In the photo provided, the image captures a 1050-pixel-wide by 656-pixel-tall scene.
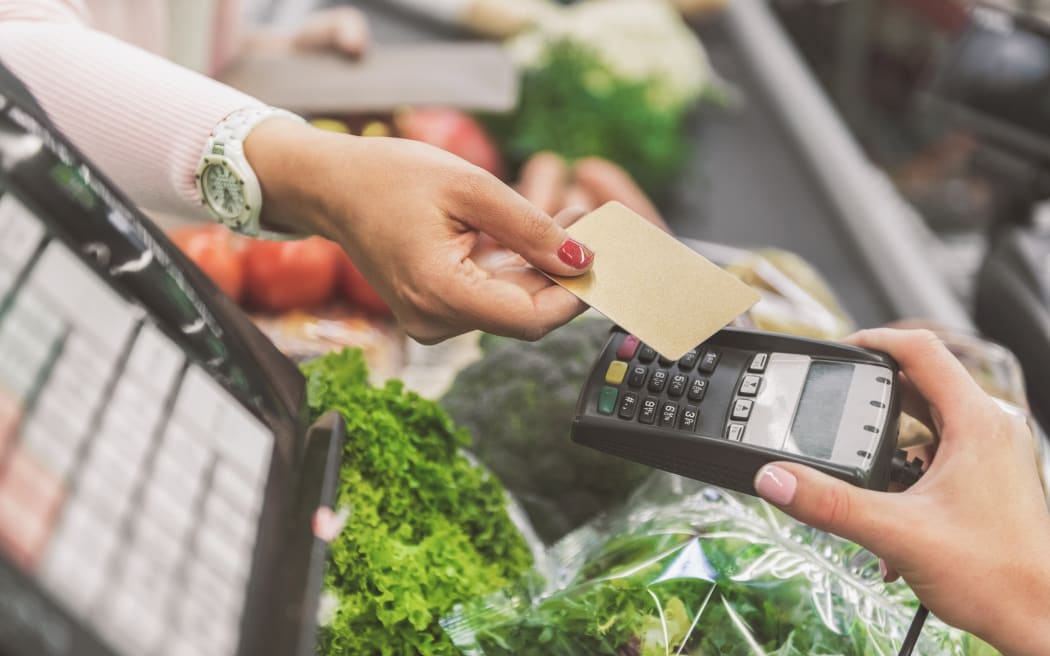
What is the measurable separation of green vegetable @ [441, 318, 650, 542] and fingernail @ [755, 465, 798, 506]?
37 cm

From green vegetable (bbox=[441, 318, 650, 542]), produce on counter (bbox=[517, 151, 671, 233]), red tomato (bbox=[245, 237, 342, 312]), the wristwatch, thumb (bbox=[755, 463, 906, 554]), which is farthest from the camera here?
produce on counter (bbox=[517, 151, 671, 233])

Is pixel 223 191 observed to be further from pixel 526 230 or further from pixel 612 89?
pixel 612 89

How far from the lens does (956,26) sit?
3037 millimetres

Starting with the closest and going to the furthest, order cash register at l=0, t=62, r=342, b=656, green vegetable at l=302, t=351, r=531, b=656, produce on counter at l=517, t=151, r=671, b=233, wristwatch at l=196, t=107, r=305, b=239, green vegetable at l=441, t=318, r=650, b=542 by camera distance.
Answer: cash register at l=0, t=62, r=342, b=656 < green vegetable at l=302, t=351, r=531, b=656 < wristwatch at l=196, t=107, r=305, b=239 < green vegetable at l=441, t=318, r=650, b=542 < produce on counter at l=517, t=151, r=671, b=233

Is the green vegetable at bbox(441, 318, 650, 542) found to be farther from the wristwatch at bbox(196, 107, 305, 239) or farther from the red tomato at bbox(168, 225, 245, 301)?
the red tomato at bbox(168, 225, 245, 301)

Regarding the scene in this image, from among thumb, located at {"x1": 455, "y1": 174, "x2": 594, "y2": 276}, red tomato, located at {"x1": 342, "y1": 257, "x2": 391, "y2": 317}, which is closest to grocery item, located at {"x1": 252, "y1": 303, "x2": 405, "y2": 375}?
red tomato, located at {"x1": 342, "y1": 257, "x2": 391, "y2": 317}

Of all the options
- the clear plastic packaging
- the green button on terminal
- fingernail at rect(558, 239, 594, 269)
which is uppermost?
fingernail at rect(558, 239, 594, 269)

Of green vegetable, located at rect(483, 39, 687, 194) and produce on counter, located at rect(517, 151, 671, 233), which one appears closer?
produce on counter, located at rect(517, 151, 671, 233)

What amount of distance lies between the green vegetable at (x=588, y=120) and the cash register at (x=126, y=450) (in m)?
1.35

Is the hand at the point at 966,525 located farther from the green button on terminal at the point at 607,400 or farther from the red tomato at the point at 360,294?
the red tomato at the point at 360,294

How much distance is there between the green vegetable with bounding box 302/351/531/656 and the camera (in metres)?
0.69

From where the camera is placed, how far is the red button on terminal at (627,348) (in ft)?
2.34

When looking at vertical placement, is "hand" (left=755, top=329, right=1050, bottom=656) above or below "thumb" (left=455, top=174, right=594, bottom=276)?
below

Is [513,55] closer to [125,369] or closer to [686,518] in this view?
[686,518]
